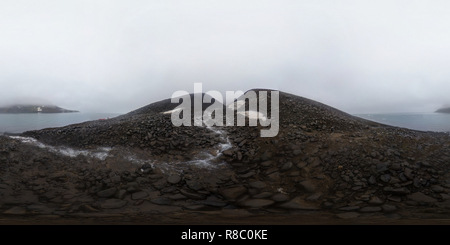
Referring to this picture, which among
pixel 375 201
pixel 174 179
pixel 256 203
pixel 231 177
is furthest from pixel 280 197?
pixel 174 179

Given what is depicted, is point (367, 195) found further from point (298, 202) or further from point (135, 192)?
point (135, 192)

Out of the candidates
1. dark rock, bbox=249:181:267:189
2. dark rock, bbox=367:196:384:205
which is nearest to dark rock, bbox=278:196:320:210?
dark rock, bbox=249:181:267:189

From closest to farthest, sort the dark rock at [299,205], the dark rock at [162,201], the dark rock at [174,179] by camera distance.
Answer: the dark rock at [299,205] < the dark rock at [162,201] < the dark rock at [174,179]

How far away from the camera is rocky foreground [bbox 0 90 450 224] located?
4.48 meters

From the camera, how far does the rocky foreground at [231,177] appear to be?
4480mm

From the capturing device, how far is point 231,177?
20.9ft

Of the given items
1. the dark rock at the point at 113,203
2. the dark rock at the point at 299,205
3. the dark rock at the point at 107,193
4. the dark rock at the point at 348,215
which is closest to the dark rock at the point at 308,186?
the dark rock at the point at 299,205

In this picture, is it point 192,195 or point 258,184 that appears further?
point 258,184

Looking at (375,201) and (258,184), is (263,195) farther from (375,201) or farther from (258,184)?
(375,201)

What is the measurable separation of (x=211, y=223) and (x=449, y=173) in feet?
25.1

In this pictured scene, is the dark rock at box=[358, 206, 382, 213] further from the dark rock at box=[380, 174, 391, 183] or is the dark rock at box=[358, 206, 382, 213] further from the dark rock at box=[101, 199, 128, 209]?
the dark rock at box=[101, 199, 128, 209]

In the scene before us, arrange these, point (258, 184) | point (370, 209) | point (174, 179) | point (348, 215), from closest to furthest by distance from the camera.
Answer: point (348, 215) < point (370, 209) < point (258, 184) < point (174, 179)

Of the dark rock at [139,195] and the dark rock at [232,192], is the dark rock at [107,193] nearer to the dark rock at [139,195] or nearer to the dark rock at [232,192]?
the dark rock at [139,195]

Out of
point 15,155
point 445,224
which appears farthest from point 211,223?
point 15,155
